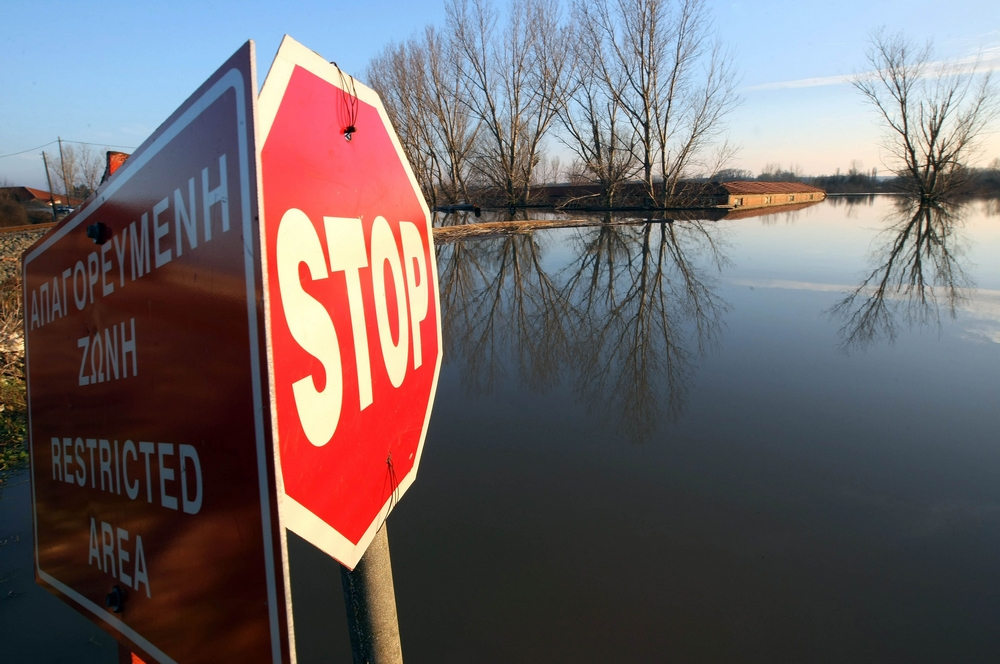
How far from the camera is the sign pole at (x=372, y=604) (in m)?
0.96

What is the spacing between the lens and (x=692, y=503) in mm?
3297

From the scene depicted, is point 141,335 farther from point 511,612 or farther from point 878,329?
point 878,329

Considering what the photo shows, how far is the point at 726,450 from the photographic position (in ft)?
12.9

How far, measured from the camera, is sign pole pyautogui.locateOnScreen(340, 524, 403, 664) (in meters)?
0.96

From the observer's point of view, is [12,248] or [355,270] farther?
[12,248]

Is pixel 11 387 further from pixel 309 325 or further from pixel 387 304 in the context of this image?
pixel 309 325

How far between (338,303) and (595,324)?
6.83m

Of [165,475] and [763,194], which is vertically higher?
[763,194]

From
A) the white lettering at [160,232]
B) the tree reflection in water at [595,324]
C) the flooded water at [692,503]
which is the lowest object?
the flooded water at [692,503]

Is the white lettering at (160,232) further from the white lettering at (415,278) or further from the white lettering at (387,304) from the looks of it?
the white lettering at (415,278)

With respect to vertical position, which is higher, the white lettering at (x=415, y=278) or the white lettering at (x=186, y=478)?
the white lettering at (x=415, y=278)

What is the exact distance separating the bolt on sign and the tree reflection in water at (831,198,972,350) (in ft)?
23.0

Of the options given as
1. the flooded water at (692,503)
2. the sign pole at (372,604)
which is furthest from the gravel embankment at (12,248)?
the sign pole at (372,604)

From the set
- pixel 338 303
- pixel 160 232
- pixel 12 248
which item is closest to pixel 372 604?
pixel 338 303
